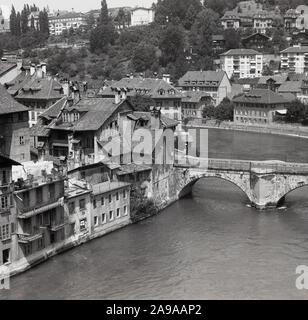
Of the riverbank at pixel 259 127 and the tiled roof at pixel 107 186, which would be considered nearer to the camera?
the tiled roof at pixel 107 186

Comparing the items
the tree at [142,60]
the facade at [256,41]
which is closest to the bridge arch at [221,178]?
the tree at [142,60]

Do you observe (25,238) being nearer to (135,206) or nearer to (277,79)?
(135,206)

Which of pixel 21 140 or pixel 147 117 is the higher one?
pixel 147 117

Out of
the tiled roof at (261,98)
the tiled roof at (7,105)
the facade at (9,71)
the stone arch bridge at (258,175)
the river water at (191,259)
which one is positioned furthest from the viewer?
the tiled roof at (261,98)

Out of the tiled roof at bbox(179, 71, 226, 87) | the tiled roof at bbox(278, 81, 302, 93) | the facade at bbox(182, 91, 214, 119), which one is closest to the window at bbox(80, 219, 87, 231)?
the facade at bbox(182, 91, 214, 119)

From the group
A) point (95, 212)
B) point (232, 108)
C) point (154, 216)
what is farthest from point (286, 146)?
point (95, 212)

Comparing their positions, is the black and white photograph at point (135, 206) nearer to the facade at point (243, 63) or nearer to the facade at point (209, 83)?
the facade at point (209, 83)

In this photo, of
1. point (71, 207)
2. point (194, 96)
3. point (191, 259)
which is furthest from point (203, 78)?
point (191, 259)
